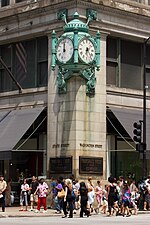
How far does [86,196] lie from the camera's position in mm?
30500

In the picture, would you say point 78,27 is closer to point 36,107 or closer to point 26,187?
point 36,107

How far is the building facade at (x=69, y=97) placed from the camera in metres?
36.8

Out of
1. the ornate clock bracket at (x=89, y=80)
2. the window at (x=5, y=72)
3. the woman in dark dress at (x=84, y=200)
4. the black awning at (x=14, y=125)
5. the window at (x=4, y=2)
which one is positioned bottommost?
the woman in dark dress at (x=84, y=200)

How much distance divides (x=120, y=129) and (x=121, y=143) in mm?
1197

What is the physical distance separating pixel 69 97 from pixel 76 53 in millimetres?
2504

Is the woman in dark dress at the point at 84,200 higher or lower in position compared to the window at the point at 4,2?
lower

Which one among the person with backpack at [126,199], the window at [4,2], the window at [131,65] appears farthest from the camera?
the window at [4,2]

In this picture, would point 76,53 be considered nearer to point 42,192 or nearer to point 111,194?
point 42,192

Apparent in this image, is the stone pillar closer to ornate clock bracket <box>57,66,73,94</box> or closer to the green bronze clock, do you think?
ornate clock bracket <box>57,66,73,94</box>

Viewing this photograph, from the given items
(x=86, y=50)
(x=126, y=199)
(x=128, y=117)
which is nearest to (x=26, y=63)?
(x=86, y=50)

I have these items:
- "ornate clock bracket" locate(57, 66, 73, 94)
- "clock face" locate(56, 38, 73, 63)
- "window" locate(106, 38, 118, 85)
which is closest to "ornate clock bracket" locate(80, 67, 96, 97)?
"ornate clock bracket" locate(57, 66, 73, 94)

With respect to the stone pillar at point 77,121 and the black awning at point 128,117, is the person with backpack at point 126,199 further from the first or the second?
the black awning at point 128,117

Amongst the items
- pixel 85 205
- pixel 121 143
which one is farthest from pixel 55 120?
pixel 85 205

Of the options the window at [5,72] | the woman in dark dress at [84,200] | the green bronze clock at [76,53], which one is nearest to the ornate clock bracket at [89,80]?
the green bronze clock at [76,53]
